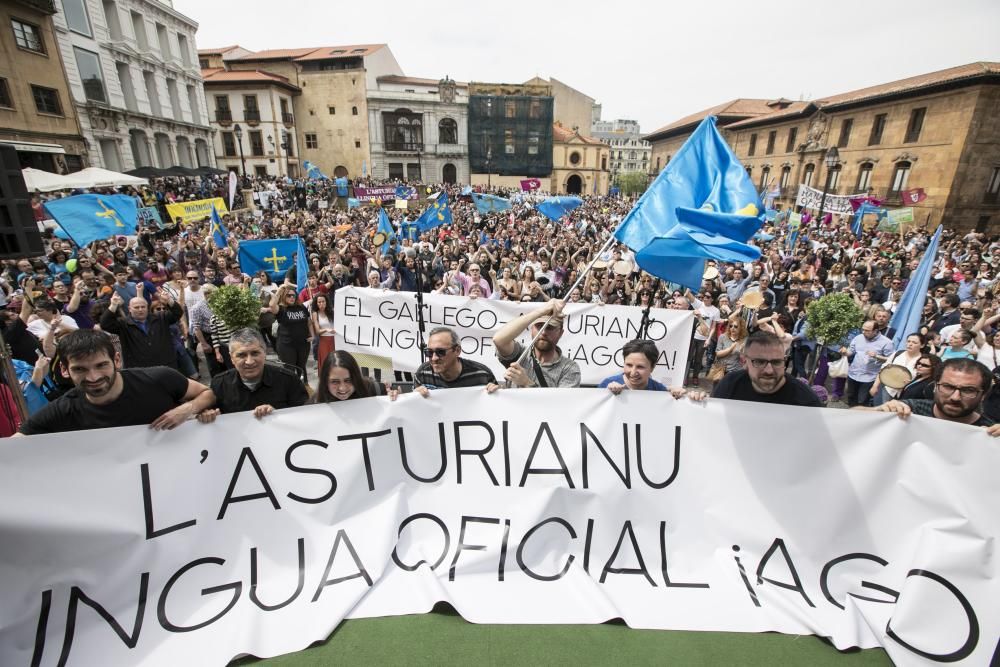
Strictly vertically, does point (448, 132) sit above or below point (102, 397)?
above

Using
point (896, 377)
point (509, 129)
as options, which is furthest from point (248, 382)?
point (509, 129)

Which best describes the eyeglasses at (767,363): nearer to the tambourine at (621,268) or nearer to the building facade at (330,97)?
the tambourine at (621,268)

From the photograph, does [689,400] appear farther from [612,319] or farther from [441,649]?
[612,319]

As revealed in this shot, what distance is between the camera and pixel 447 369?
3.37 m

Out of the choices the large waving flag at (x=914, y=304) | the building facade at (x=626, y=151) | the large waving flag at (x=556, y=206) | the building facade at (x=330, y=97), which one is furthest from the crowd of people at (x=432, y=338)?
the building facade at (x=626, y=151)

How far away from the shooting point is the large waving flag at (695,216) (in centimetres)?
337

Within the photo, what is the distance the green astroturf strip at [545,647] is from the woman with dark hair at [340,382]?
1.29m

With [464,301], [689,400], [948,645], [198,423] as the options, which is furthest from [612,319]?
[198,423]

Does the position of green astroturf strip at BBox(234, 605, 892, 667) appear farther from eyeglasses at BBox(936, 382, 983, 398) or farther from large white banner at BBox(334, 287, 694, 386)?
large white banner at BBox(334, 287, 694, 386)

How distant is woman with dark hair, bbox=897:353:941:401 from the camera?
151 inches

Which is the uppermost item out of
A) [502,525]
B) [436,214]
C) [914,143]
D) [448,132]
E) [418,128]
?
[418,128]

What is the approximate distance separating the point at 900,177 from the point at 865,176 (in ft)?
9.59

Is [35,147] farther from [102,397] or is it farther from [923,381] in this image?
[923,381]

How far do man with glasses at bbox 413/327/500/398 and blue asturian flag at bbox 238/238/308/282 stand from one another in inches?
246
